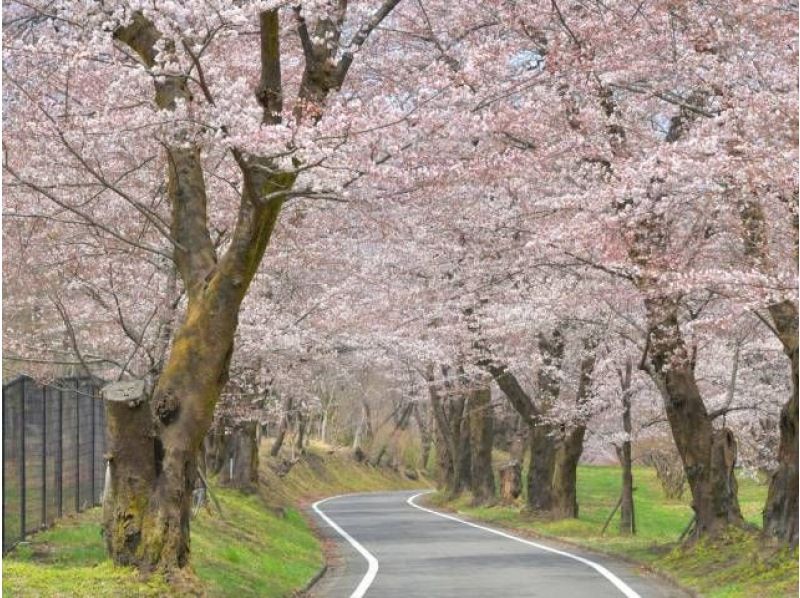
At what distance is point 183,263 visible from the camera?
41.1 ft

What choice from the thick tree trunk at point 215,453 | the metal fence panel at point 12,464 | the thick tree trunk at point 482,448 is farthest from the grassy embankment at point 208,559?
the thick tree trunk at point 482,448

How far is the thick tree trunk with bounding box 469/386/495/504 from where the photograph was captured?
129ft

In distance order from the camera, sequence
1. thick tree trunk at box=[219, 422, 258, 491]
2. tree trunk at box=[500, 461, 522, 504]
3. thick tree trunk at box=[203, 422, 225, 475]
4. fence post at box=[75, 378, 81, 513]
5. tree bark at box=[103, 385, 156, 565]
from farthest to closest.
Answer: tree trunk at box=[500, 461, 522, 504]
thick tree trunk at box=[203, 422, 225, 475]
thick tree trunk at box=[219, 422, 258, 491]
fence post at box=[75, 378, 81, 513]
tree bark at box=[103, 385, 156, 565]

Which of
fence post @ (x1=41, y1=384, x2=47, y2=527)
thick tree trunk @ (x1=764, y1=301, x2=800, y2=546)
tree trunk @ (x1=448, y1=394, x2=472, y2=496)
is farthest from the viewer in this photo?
tree trunk @ (x1=448, y1=394, x2=472, y2=496)

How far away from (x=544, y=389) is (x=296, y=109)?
68.1 feet

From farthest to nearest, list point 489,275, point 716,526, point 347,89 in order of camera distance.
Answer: point 489,275
point 347,89
point 716,526

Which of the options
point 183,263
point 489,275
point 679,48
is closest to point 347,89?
point 489,275

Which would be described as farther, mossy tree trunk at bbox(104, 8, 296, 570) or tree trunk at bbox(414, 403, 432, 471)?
tree trunk at bbox(414, 403, 432, 471)

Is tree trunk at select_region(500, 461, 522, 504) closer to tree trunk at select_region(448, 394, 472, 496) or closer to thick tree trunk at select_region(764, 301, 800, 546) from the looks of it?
tree trunk at select_region(448, 394, 472, 496)

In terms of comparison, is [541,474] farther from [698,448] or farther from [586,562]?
[698,448]

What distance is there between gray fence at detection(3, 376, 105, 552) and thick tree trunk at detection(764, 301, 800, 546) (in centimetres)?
958

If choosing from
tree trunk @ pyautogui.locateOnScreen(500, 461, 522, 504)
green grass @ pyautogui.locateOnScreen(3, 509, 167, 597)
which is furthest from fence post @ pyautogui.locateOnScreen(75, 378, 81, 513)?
tree trunk @ pyautogui.locateOnScreen(500, 461, 522, 504)

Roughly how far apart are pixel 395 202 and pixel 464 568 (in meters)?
6.70

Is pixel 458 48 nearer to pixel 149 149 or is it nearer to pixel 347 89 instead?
pixel 347 89
